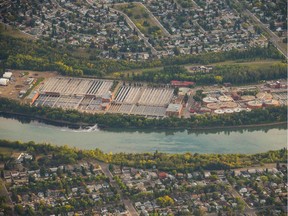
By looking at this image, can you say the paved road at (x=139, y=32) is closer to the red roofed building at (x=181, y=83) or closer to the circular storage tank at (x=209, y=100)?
the red roofed building at (x=181, y=83)

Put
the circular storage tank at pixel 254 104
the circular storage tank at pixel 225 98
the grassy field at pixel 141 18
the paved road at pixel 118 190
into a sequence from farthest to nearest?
the grassy field at pixel 141 18 → the circular storage tank at pixel 225 98 → the circular storage tank at pixel 254 104 → the paved road at pixel 118 190

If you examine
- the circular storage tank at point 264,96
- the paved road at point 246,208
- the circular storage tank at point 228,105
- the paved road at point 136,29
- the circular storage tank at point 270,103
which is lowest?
the paved road at point 136,29

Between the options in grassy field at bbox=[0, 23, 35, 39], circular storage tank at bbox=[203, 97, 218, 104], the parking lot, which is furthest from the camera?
grassy field at bbox=[0, 23, 35, 39]

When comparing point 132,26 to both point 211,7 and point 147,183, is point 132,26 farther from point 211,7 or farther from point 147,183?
point 147,183

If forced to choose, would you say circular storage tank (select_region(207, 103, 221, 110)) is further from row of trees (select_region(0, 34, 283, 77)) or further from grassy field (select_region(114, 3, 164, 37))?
grassy field (select_region(114, 3, 164, 37))

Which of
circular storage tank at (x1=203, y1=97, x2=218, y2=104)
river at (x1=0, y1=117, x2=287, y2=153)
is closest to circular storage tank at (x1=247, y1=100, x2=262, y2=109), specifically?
circular storage tank at (x1=203, y1=97, x2=218, y2=104)

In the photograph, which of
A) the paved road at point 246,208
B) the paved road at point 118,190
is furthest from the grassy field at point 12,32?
the paved road at point 246,208
